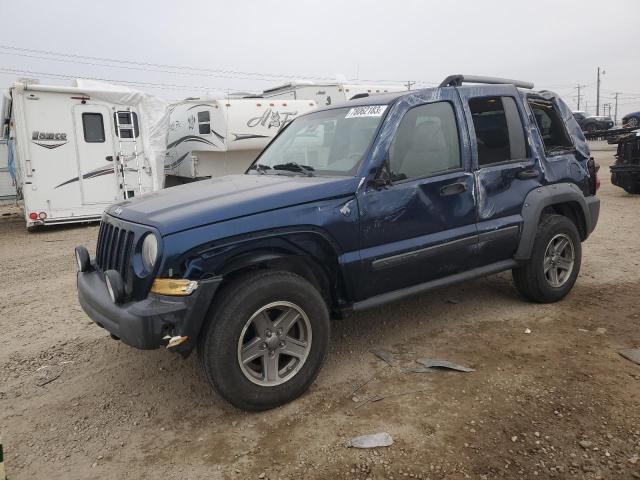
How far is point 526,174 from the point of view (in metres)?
4.27

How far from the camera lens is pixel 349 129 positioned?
3.82 meters

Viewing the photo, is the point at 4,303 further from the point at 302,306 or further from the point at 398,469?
the point at 398,469

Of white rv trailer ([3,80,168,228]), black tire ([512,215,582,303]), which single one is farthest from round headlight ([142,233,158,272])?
white rv trailer ([3,80,168,228])

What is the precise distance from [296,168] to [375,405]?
180cm

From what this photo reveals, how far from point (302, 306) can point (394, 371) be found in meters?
0.91

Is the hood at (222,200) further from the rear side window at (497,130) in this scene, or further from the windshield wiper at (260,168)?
the rear side window at (497,130)

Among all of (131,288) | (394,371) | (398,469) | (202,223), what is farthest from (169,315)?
(394,371)

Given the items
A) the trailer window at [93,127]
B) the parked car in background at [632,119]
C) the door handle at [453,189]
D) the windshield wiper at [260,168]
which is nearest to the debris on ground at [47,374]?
the windshield wiper at [260,168]

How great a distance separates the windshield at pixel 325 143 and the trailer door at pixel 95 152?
303 inches

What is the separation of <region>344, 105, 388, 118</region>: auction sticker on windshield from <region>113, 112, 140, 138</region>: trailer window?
28.1 ft

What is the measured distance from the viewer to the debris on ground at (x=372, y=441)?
2.69 m

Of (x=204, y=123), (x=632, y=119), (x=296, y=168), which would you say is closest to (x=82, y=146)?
(x=204, y=123)

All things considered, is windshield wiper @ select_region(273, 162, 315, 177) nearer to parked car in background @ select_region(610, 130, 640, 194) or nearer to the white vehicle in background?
parked car in background @ select_region(610, 130, 640, 194)

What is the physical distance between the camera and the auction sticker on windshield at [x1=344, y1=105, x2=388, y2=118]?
367 cm
